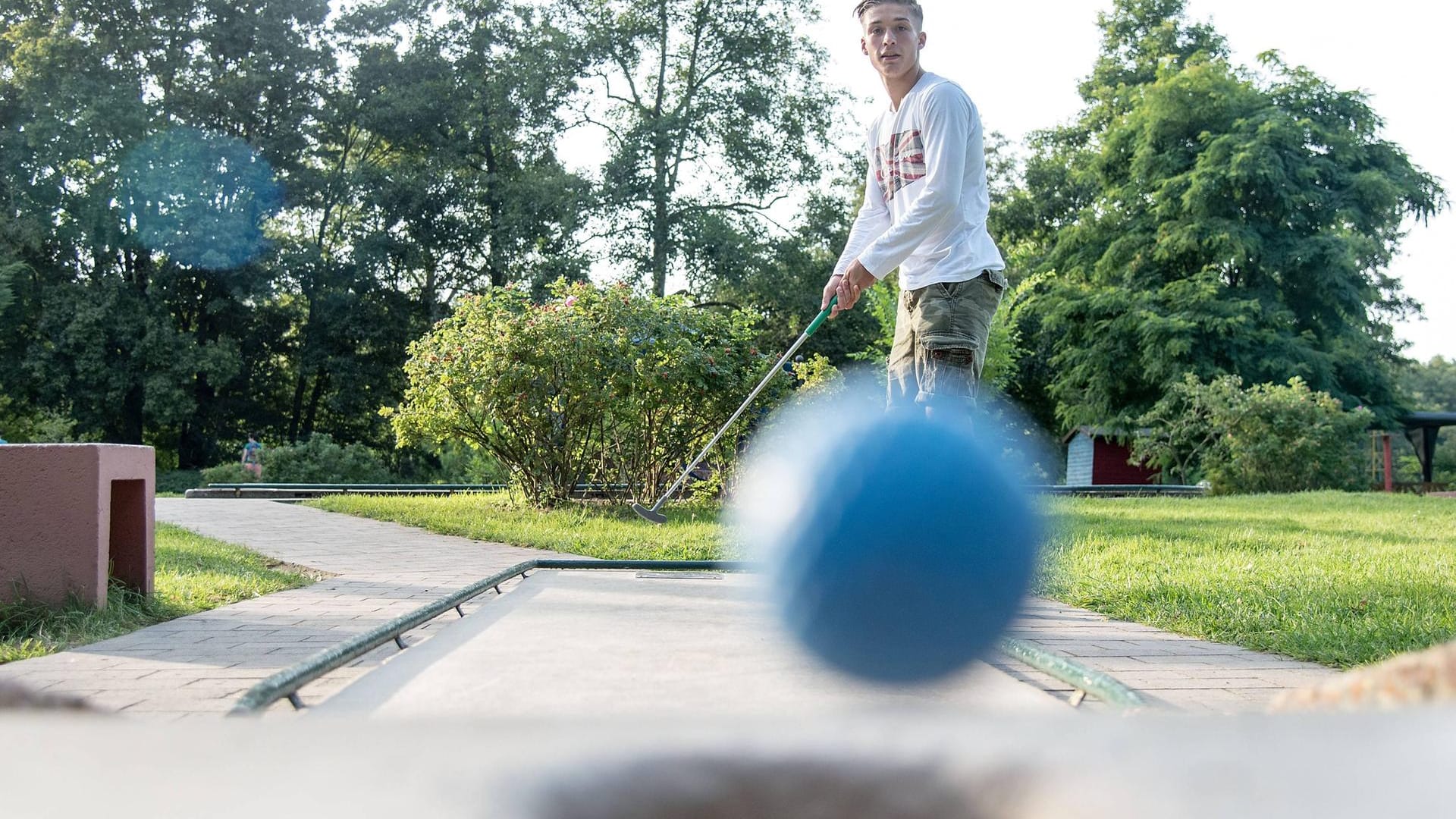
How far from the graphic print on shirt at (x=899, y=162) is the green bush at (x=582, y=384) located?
16.0ft

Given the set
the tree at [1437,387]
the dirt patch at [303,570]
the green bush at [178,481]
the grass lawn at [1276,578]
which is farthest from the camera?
the tree at [1437,387]

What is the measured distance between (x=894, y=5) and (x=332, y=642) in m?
2.71

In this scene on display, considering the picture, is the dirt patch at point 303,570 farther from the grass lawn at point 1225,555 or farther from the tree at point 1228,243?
the tree at point 1228,243

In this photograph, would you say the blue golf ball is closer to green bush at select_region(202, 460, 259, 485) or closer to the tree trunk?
green bush at select_region(202, 460, 259, 485)

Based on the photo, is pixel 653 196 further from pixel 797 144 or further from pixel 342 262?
pixel 342 262

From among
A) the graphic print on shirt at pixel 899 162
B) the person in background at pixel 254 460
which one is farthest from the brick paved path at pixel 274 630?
the person in background at pixel 254 460

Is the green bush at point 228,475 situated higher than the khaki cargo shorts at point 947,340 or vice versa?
the khaki cargo shorts at point 947,340

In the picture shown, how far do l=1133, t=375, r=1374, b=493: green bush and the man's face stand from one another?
41.8ft

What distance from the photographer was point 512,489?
9852 millimetres

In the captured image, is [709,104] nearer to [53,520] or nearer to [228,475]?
[228,475]

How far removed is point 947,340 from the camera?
3490 millimetres

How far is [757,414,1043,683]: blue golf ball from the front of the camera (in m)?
1.95

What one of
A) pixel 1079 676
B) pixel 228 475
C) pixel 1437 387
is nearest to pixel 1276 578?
pixel 1079 676

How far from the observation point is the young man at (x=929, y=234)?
3480 millimetres
